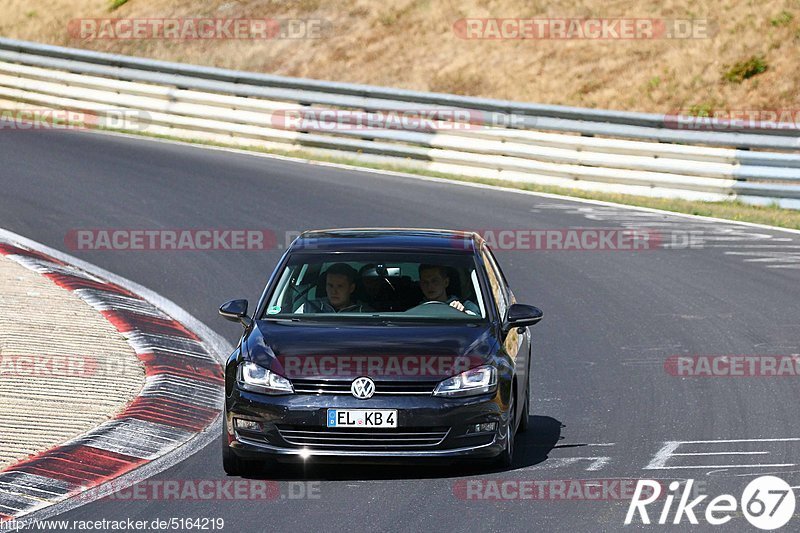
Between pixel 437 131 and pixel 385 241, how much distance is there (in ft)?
43.2

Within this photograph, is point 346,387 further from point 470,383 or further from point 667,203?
point 667,203

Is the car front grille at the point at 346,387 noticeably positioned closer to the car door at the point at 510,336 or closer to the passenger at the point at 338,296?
the car door at the point at 510,336

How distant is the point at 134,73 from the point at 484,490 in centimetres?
1935

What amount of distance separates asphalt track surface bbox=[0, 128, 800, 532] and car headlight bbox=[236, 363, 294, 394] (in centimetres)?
60

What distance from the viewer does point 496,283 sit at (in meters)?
10.5

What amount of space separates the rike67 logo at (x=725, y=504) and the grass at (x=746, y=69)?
18.4 m

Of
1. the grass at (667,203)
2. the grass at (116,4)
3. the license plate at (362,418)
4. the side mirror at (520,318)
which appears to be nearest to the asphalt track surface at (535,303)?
the license plate at (362,418)

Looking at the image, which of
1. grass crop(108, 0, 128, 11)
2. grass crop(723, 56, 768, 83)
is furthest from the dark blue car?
grass crop(108, 0, 128, 11)

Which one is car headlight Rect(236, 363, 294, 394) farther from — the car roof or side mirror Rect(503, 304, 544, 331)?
side mirror Rect(503, 304, 544, 331)

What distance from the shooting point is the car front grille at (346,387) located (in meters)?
8.80

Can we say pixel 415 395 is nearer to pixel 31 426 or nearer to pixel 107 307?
pixel 31 426

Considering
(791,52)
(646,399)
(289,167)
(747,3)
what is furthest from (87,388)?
(747,3)

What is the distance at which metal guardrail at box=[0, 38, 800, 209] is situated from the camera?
21031 millimetres

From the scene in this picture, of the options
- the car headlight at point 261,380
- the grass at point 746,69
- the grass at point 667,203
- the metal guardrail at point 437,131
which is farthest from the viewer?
the grass at point 746,69
